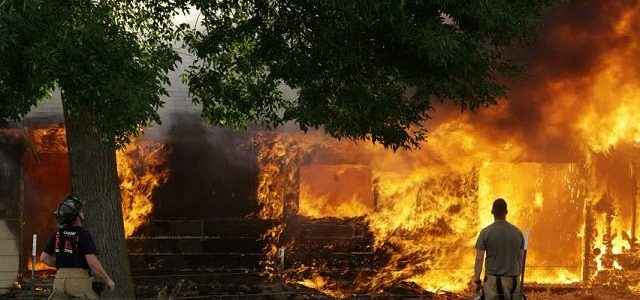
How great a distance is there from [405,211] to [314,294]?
126 inches

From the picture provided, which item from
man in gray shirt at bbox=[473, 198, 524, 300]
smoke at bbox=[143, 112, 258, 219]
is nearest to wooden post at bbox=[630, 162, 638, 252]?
smoke at bbox=[143, 112, 258, 219]

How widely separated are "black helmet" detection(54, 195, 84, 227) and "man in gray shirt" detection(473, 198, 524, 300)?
13.1 feet

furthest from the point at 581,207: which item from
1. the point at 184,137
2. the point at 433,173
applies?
Result: the point at 184,137

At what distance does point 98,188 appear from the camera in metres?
10.7

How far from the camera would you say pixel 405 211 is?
16.6 meters

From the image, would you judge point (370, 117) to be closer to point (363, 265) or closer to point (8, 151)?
point (363, 265)

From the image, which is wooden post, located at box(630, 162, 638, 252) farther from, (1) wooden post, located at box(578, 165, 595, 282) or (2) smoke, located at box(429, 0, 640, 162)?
(2) smoke, located at box(429, 0, 640, 162)

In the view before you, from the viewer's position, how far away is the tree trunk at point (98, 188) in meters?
10.6

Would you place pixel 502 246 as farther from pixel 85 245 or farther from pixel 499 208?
pixel 85 245

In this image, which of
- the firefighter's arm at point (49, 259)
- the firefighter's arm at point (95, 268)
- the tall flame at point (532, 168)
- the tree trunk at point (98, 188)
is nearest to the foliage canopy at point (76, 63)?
the tree trunk at point (98, 188)

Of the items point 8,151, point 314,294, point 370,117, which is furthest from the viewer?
point 8,151

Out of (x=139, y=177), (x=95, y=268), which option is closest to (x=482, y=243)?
(x=95, y=268)

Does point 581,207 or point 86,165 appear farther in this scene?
point 581,207

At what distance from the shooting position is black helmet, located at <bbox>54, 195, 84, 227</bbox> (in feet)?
24.5
